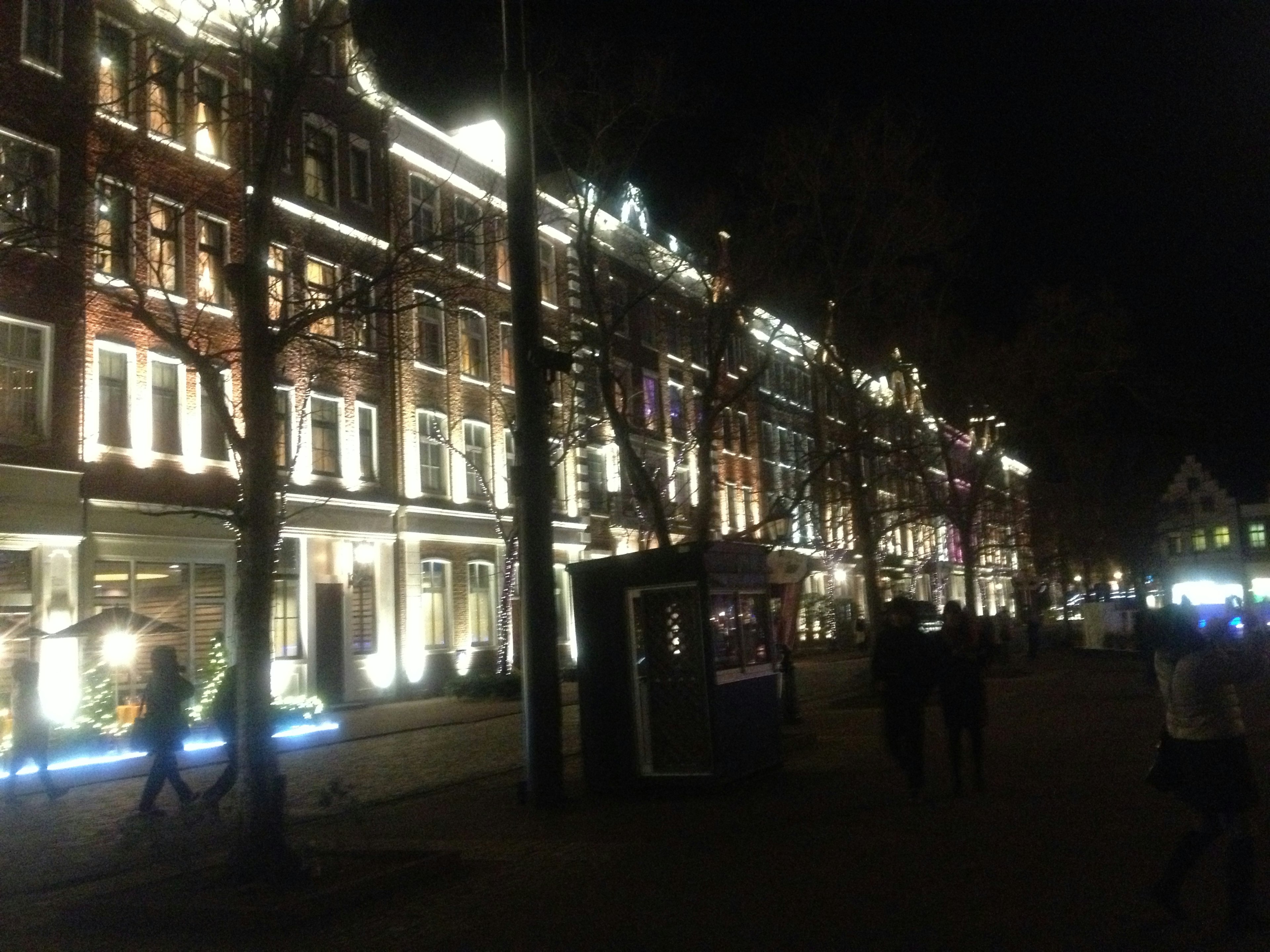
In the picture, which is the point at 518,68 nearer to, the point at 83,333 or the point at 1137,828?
the point at 1137,828

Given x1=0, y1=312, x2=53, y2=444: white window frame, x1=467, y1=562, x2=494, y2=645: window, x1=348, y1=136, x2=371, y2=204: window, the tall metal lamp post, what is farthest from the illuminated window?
the tall metal lamp post

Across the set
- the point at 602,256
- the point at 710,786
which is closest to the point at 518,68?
the point at 710,786

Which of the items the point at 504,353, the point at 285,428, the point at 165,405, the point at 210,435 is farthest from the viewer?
the point at 504,353

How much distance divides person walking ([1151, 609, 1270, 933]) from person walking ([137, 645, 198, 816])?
31.6 ft

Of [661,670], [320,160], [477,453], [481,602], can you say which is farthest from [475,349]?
[661,670]

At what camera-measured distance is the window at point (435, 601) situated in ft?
116

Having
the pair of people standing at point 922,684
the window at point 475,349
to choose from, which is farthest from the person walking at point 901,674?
the window at point 475,349

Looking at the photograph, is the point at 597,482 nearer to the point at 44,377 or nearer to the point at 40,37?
the point at 44,377

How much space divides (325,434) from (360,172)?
22.1 feet

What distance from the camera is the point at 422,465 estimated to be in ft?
117

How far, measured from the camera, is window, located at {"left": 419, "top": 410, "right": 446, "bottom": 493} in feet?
117

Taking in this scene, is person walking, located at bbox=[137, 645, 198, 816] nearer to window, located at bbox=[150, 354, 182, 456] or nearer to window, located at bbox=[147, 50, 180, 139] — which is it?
window, located at bbox=[147, 50, 180, 139]

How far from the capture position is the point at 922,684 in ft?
44.3

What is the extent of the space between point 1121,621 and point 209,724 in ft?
114
